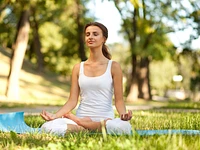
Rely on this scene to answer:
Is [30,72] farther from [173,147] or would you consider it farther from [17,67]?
[173,147]

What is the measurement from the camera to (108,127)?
5074 mm

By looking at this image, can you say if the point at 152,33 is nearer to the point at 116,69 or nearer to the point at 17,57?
the point at 17,57

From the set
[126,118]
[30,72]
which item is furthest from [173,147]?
[30,72]

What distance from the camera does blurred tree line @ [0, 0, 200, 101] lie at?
1905 cm

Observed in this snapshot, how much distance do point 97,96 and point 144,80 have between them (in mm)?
27372

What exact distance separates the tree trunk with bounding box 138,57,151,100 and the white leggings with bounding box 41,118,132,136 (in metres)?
27.1

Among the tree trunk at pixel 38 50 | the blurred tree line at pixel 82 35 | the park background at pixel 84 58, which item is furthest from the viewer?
the tree trunk at pixel 38 50

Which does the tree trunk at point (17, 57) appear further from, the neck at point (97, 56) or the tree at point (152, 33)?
the neck at point (97, 56)

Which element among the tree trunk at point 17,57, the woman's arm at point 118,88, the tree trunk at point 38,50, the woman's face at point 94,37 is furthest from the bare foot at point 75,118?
the tree trunk at point 38,50

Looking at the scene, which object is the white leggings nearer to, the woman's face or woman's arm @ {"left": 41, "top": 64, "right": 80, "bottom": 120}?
woman's arm @ {"left": 41, "top": 64, "right": 80, "bottom": 120}

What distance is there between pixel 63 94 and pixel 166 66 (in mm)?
48465

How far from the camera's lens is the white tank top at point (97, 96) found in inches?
218

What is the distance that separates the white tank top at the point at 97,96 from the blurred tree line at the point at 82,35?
4333 millimetres

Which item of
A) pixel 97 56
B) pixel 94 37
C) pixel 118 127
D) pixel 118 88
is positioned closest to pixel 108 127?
pixel 118 127
